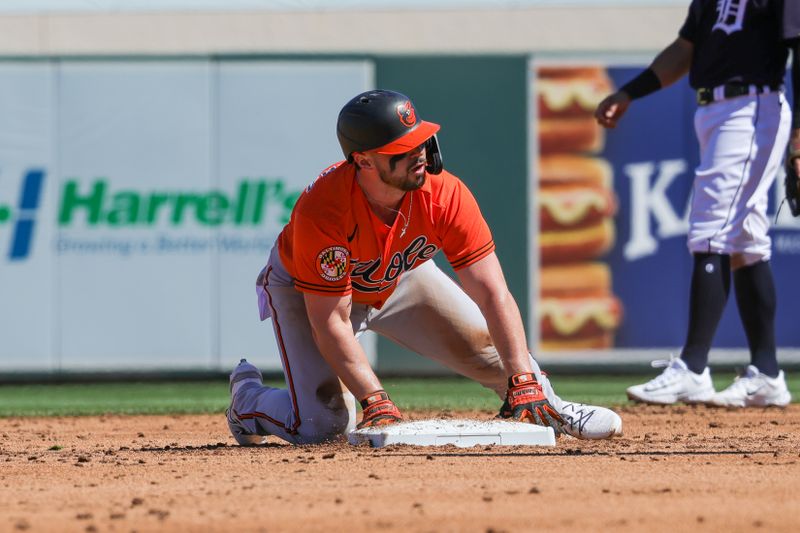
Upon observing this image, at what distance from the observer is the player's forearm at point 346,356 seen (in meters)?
5.20

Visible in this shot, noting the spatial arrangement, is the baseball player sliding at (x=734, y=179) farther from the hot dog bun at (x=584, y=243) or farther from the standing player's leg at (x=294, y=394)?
the hot dog bun at (x=584, y=243)

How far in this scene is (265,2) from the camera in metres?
11.9

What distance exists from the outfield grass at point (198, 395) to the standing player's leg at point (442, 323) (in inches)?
85.5

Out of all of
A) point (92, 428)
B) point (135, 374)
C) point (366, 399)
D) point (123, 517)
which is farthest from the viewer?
point (135, 374)

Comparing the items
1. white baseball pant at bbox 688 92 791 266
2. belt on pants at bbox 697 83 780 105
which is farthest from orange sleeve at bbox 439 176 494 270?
belt on pants at bbox 697 83 780 105

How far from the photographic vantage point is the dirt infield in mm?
3436

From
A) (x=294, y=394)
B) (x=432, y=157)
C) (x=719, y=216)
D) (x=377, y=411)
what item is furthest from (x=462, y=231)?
(x=719, y=216)

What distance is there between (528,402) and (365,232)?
0.89 m

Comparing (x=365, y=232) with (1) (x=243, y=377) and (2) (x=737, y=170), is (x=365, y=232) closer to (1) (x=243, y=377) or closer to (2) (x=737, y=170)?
(1) (x=243, y=377)

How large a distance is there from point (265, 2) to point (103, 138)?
6.13 ft

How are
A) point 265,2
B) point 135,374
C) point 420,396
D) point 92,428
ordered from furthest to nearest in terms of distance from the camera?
point 265,2
point 135,374
point 420,396
point 92,428

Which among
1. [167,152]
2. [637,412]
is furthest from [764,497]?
[167,152]

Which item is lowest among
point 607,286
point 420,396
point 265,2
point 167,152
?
point 420,396

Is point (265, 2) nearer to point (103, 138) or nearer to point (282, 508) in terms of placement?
point (103, 138)
